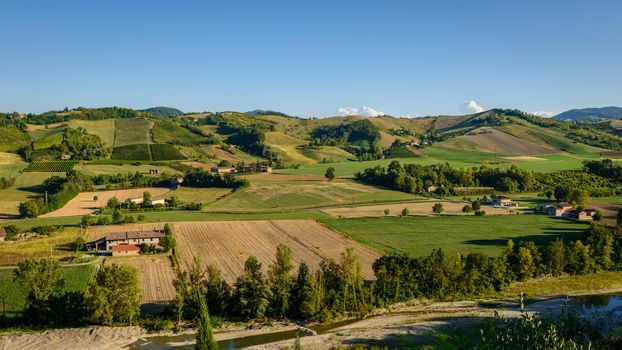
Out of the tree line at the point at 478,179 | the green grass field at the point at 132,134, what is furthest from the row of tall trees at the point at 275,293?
the green grass field at the point at 132,134

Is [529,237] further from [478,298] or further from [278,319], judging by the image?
[278,319]

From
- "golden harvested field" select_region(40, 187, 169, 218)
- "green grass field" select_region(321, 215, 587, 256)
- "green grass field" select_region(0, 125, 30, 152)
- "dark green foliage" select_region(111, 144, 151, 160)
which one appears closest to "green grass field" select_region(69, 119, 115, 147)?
"dark green foliage" select_region(111, 144, 151, 160)

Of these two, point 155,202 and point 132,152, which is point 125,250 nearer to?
point 155,202

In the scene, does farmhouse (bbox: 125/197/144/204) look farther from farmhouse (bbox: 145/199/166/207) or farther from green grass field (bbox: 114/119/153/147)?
green grass field (bbox: 114/119/153/147)

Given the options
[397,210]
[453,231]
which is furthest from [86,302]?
[397,210]

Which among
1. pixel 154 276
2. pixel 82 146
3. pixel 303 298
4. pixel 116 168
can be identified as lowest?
pixel 154 276

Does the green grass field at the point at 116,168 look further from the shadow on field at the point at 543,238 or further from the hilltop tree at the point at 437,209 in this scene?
the shadow on field at the point at 543,238
